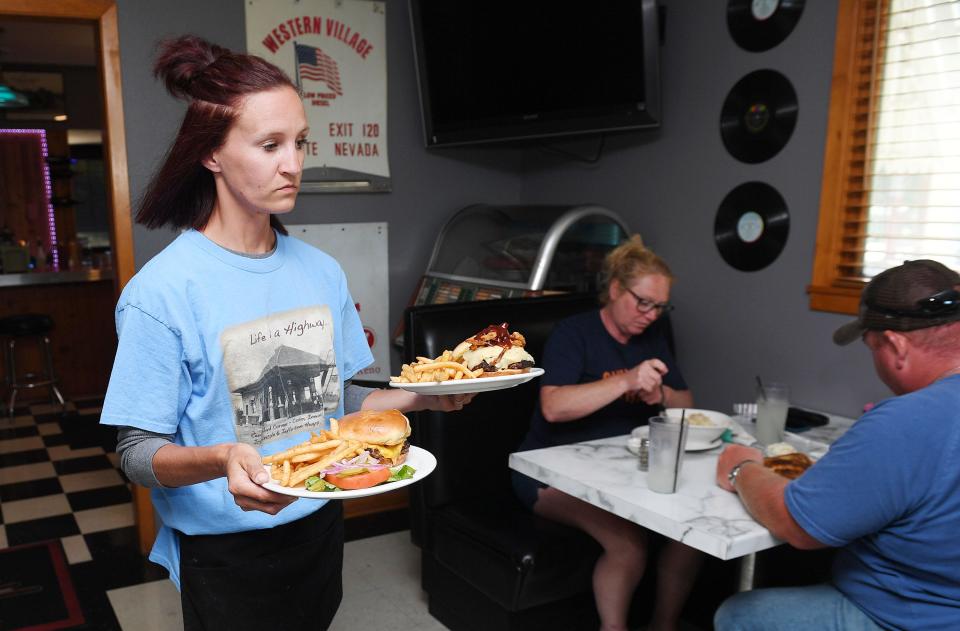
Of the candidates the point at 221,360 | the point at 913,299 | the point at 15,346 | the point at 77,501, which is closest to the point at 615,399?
the point at 913,299

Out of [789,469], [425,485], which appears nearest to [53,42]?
[425,485]

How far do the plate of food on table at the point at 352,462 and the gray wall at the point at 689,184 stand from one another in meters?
1.96

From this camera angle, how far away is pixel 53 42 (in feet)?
21.5

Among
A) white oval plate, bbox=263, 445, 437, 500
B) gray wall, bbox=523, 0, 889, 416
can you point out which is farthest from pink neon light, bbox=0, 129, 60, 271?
white oval plate, bbox=263, 445, 437, 500

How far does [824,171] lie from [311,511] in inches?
85.1

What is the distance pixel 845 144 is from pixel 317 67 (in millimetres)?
2238

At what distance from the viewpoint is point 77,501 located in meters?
3.92

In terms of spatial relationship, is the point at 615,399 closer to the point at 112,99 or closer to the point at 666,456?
the point at 666,456

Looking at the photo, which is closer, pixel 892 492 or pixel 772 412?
pixel 892 492

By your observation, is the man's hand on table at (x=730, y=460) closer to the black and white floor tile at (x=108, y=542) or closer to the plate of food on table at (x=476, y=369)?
the plate of food on table at (x=476, y=369)

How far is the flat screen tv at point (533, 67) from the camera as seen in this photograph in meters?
2.94

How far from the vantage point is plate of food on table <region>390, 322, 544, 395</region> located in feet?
3.94

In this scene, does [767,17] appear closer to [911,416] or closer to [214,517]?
[911,416]

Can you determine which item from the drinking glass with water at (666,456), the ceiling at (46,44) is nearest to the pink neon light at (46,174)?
the ceiling at (46,44)
